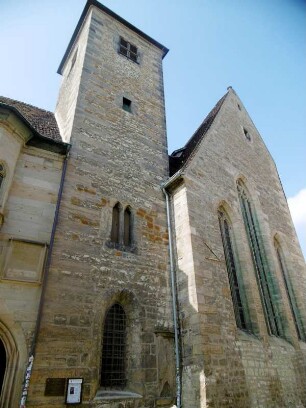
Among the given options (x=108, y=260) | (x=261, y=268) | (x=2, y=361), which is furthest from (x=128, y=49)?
(x=2, y=361)

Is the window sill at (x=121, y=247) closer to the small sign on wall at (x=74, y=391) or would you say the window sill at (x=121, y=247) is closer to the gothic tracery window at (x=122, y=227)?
the gothic tracery window at (x=122, y=227)

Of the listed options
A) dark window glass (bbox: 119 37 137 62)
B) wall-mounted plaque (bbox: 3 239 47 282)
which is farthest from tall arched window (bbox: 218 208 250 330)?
dark window glass (bbox: 119 37 137 62)

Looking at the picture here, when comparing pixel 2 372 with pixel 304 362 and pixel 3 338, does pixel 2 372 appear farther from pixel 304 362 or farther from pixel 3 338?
pixel 304 362

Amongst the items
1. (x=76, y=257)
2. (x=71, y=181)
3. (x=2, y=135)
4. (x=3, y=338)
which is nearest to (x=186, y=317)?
(x=76, y=257)

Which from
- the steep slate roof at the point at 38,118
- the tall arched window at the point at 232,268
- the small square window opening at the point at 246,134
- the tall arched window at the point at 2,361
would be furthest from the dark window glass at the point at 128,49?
the tall arched window at the point at 2,361

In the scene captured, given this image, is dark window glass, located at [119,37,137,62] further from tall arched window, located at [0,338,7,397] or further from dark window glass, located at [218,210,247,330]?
tall arched window, located at [0,338,7,397]

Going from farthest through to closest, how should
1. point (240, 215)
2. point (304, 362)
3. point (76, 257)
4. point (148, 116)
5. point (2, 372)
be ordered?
point (148, 116)
point (240, 215)
point (304, 362)
point (76, 257)
point (2, 372)

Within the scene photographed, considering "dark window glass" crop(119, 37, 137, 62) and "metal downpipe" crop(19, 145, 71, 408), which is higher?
"dark window glass" crop(119, 37, 137, 62)

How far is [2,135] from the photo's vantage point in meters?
6.34

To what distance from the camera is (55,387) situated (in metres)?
4.88

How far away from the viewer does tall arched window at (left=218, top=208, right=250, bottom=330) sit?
7.72 m

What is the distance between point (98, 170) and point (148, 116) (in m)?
3.76

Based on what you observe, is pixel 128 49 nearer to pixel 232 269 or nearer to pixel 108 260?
pixel 108 260

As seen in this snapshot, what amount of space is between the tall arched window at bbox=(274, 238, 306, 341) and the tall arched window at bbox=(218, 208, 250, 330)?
2627mm
